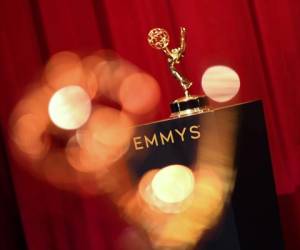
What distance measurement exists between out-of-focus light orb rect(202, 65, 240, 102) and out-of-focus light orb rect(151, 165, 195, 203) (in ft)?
1.72

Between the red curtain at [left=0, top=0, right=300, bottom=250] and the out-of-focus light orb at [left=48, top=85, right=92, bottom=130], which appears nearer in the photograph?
the red curtain at [left=0, top=0, right=300, bottom=250]

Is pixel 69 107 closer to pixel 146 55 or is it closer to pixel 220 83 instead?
pixel 146 55

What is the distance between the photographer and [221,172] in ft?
3.45

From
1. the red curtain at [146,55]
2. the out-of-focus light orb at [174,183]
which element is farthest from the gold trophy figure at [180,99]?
the red curtain at [146,55]

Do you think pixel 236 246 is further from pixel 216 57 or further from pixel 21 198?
pixel 21 198

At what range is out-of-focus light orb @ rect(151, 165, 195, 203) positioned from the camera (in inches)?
41.5

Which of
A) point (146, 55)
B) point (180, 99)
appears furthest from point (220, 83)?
point (180, 99)

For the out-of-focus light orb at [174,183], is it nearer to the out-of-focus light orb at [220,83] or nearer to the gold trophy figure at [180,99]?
the gold trophy figure at [180,99]

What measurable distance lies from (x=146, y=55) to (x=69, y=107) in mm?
348

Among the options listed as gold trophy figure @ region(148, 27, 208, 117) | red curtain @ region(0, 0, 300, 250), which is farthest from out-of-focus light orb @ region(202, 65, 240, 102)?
gold trophy figure @ region(148, 27, 208, 117)

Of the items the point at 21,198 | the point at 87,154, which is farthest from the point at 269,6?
the point at 21,198

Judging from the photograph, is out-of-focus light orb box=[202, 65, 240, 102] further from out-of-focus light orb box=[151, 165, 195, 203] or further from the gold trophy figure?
out-of-focus light orb box=[151, 165, 195, 203]

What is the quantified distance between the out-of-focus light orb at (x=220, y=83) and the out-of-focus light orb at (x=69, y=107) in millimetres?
440

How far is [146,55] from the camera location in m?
1.51
